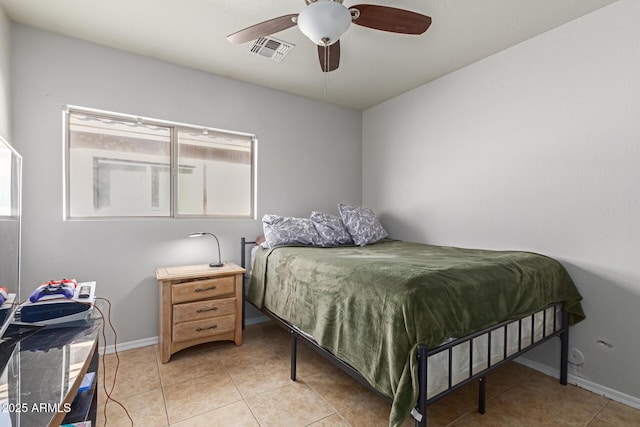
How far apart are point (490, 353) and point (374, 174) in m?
2.46

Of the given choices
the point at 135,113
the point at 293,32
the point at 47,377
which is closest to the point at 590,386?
the point at 47,377

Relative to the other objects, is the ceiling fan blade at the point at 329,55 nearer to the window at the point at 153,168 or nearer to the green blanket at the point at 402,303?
the window at the point at 153,168

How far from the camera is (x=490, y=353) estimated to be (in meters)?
1.56

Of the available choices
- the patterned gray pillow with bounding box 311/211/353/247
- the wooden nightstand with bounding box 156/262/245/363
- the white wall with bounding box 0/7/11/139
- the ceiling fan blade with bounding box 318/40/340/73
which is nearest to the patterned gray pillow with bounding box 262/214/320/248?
the patterned gray pillow with bounding box 311/211/353/247

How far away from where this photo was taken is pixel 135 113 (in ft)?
8.22

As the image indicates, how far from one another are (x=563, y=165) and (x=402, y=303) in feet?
5.73

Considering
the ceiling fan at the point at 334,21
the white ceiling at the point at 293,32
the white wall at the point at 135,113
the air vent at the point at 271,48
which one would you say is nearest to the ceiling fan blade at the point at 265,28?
the ceiling fan at the point at 334,21

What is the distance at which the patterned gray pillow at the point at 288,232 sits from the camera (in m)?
2.63

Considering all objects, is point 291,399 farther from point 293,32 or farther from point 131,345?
point 293,32

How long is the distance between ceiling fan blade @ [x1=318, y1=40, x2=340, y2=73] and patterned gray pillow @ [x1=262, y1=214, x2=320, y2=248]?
52.4 inches

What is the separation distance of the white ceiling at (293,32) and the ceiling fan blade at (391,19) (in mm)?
264

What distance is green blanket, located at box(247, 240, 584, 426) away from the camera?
1.24 meters

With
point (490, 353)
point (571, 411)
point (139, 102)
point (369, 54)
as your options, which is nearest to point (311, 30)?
point (369, 54)

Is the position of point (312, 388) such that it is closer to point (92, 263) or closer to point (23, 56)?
point (92, 263)
